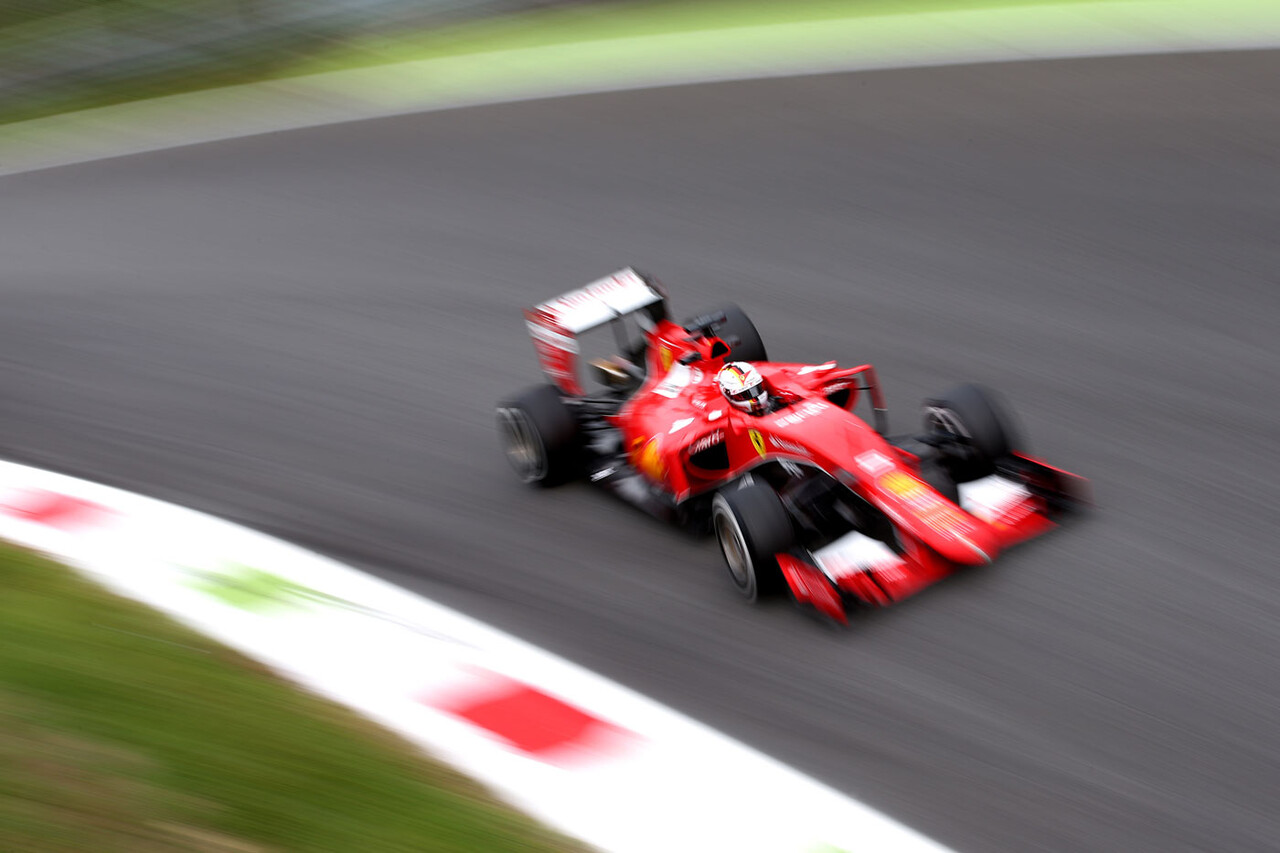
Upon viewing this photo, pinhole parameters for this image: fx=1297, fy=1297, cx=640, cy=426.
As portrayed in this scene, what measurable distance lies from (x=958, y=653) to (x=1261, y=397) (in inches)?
116

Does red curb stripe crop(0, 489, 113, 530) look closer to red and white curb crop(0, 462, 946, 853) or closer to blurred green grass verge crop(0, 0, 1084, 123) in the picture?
red and white curb crop(0, 462, 946, 853)

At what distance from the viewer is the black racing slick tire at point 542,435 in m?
6.50

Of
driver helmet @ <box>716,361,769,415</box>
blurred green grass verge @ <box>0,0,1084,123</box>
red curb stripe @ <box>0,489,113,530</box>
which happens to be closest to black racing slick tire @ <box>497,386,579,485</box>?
driver helmet @ <box>716,361,769,415</box>

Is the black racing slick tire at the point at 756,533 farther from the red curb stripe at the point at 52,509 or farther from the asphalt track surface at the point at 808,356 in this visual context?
the red curb stripe at the point at 52,509

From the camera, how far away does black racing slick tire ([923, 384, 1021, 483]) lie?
5.73m

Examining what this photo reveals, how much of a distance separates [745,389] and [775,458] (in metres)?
0.36

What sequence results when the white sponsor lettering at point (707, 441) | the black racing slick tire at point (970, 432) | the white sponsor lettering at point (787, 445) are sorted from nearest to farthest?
the white sponsor lettering at point (787, 445)
the black racing slick tire at point (970, 432)
the white sponsor lettering at point (707, 441)

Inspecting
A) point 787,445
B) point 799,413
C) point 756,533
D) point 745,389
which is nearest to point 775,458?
point 787,445

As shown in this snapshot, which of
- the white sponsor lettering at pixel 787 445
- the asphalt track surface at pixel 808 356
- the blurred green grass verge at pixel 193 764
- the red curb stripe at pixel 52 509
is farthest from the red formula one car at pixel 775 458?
the red curb stripe at pixel 52 509

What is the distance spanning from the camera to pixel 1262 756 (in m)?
4.28

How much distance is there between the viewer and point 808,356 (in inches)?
315

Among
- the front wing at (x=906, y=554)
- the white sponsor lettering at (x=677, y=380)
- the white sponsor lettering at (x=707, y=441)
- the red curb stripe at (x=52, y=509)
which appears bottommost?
the red curb stripe at (x=52, y=509)

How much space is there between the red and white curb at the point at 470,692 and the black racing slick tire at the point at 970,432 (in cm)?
190

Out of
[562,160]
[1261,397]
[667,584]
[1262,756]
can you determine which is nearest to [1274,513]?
[1261,397]
